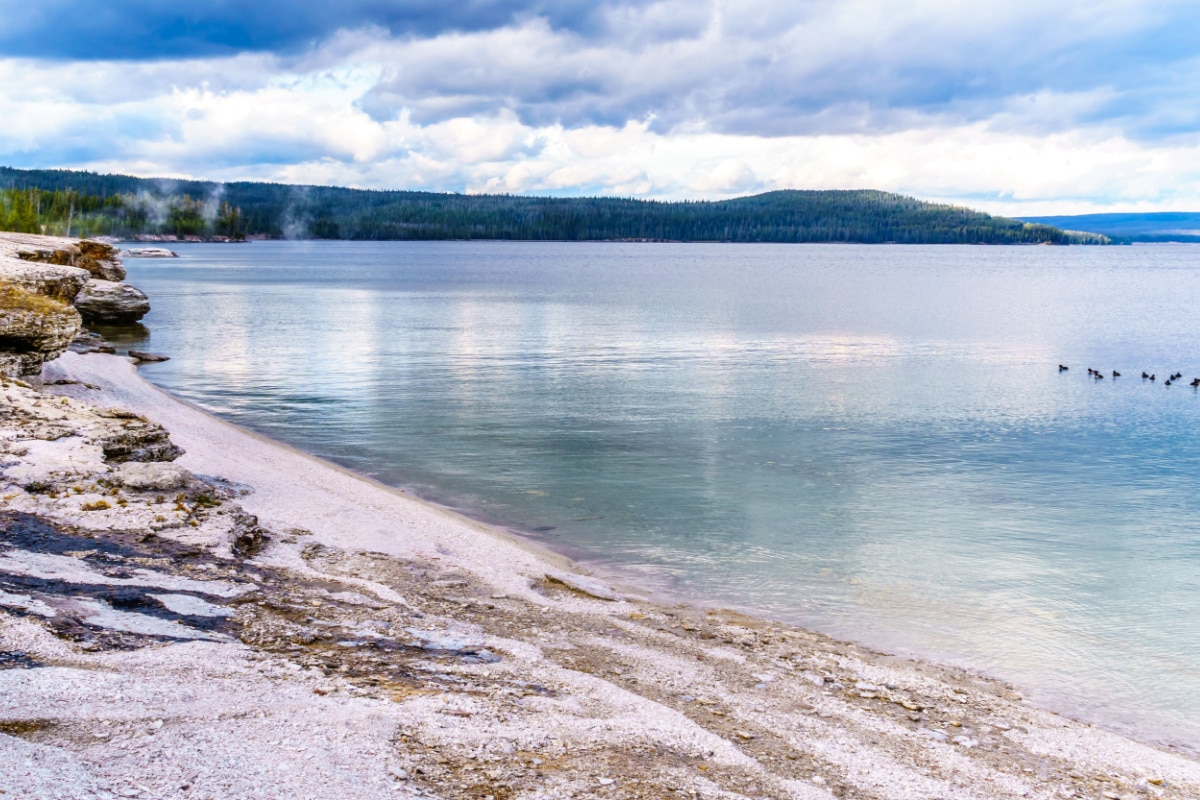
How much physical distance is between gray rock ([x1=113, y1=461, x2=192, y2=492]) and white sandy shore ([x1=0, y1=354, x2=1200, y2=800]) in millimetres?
1204

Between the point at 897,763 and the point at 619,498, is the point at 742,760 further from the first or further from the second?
the point at 619,498

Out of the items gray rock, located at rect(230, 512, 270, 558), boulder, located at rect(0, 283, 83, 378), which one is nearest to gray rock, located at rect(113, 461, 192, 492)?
gray rock, located at rect(230, 512, 270, 558)

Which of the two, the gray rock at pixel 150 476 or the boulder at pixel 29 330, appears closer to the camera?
the gray rock at pixel 150 476

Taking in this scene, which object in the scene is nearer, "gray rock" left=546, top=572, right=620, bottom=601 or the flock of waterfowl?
"gray rock" left=546, top=572, right=620, bottom=601

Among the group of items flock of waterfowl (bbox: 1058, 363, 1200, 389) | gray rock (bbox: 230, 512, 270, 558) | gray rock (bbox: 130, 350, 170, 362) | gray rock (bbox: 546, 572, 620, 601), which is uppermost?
flock of waterfowl (bbox: 1058, 363, 1200, 389)

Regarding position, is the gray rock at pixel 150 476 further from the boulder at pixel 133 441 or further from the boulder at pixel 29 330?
the boulder at pixel 29 330

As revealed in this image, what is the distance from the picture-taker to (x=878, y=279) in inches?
4717

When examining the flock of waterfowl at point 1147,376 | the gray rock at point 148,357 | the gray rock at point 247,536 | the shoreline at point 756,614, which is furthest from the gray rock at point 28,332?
the flock of waterfowl at point 1147,376

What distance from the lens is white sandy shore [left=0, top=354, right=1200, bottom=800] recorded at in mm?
5984

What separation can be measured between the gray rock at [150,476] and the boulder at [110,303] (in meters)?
37.2

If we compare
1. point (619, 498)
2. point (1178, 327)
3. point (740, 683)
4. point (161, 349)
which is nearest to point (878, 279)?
point (1178, 327)

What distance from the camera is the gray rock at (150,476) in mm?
12562

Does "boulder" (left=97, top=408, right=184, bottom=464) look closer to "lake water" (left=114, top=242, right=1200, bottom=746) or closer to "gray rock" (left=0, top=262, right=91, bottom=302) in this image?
"lake water" (left=114, top=242, right=1200, bottom=746)

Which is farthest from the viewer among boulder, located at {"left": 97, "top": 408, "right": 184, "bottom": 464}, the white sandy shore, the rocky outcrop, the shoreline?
the rocky outcrop
